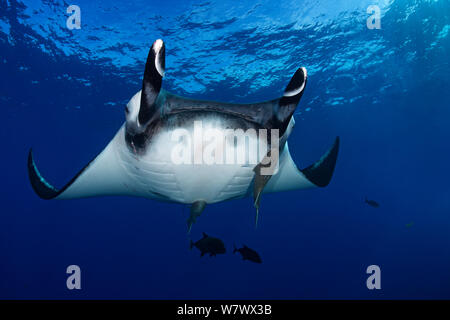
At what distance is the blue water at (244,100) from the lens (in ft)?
37.7

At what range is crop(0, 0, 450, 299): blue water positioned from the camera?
11.5 meters

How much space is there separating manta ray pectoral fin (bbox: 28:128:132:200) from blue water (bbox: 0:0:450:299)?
8.18 metres

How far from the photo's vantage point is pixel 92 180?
4.12 meters

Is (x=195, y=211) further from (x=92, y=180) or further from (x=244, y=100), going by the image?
(x=244, y=100)

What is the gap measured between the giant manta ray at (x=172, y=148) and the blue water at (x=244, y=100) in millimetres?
8562

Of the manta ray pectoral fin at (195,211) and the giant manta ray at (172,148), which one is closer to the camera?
the giant manta ray at (172,148)

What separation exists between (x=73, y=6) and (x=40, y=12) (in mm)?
1359

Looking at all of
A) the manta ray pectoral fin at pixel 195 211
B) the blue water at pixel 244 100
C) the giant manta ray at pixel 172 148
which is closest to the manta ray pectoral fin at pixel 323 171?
the giant manta ray at pixel 172 148

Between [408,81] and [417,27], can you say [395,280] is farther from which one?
[417,27]

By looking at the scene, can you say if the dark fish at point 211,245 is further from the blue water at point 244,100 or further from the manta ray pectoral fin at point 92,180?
the blue water at point 244,100

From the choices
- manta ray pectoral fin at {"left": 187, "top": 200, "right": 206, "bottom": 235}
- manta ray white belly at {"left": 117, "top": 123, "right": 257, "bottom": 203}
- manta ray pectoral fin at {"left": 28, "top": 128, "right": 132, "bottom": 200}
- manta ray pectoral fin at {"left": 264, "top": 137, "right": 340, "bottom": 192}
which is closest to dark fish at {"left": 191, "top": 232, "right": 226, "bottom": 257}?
manta ray pectoral fin at {"left": 264, "top": 137, "right": 340, "bottom": 192}

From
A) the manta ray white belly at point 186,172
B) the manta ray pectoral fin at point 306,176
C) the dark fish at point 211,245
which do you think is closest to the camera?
the manta ray white belly at point 186,172

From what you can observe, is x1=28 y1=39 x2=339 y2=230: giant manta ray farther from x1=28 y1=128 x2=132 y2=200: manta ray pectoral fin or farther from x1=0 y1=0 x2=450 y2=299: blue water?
x1=0 y1=0 x2=450 y2=299: blue water
